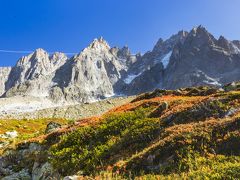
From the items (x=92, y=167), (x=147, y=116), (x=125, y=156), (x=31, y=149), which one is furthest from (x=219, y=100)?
(x=31, y=149)

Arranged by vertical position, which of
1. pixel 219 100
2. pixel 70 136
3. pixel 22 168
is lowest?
pixel 22 168

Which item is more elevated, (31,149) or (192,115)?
(192,115)

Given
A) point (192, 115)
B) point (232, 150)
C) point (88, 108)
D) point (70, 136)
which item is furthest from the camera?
point (88, 108)

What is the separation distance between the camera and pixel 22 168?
85.7 ft

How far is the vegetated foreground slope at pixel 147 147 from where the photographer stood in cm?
1560

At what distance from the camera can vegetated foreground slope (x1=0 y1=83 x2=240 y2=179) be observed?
1560cm

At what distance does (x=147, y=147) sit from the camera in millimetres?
19672

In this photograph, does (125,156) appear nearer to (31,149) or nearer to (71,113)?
(31,149)

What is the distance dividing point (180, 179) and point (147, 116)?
1314 cm

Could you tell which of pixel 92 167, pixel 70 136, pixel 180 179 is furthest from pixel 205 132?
pixel 70 136

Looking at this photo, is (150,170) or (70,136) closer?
(150,170)

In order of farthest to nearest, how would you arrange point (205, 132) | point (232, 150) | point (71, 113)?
point (71, 113)
point (205, 132)
point (232, 150)

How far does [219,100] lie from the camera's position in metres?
23.5

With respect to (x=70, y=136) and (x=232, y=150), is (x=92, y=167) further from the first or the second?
(x=232, y=150)
